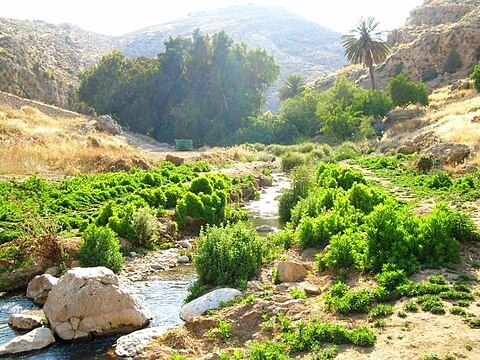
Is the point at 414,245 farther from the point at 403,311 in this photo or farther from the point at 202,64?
the point at 202,64

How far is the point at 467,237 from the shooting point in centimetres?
1161

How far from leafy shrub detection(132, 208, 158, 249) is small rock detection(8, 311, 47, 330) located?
250 inches

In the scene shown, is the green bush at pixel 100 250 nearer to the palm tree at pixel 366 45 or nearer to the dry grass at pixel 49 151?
the dry grass at pixel 49 151

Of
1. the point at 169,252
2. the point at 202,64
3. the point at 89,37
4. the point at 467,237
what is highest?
the point at 89,37

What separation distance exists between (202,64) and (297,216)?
179 ft

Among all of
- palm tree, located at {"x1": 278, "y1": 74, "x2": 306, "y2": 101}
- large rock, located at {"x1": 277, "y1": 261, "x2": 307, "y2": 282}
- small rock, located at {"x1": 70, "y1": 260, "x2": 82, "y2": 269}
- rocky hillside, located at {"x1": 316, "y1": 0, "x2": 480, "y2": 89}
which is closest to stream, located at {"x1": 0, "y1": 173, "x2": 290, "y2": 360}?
small rock, located at {"x1": 70, "y1": 260, "x2": 82, "y2": 269}

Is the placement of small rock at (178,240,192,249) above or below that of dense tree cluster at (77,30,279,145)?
below

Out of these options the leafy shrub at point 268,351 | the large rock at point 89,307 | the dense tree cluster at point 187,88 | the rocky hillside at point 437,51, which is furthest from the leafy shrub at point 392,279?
the rocky hillside at point 437,51

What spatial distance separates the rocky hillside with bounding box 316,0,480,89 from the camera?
71312mm

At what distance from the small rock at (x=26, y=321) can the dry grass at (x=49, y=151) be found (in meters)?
15.7

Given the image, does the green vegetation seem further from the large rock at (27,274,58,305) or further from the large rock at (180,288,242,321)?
the large rock at (27,274,58,305)

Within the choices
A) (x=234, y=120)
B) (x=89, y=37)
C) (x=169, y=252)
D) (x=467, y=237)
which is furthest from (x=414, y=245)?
(x=89, y=37)

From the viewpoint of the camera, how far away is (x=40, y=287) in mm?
13148

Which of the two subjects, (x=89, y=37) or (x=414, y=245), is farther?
(x=89, y=37)
